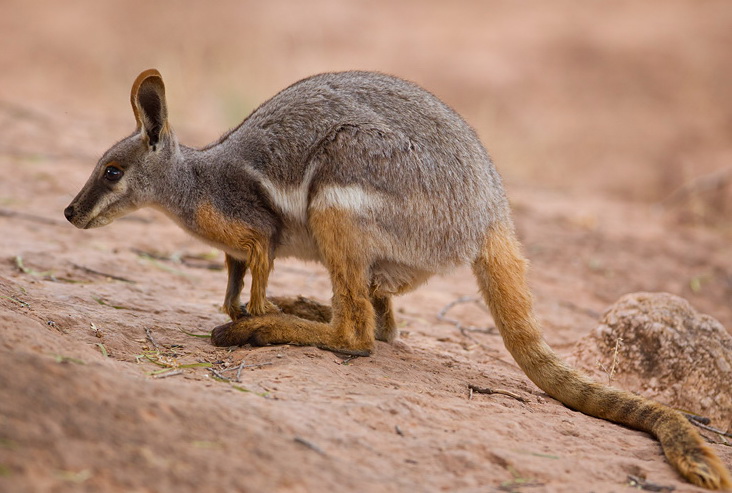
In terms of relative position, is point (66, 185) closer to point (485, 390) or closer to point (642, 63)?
point (485, 390)

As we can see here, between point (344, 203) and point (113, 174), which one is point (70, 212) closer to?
point (113, 174)

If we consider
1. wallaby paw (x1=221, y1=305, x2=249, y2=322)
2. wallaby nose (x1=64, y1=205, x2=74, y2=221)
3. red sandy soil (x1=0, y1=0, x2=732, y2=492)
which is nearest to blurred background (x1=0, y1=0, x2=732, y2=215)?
red sandy soil (x1=0, y1=0, x2=732, y2=492)

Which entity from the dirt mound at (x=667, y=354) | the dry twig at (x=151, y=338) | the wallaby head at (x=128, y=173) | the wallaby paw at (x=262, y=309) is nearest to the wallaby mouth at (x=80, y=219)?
the wallaby head at (x=128, y=173)

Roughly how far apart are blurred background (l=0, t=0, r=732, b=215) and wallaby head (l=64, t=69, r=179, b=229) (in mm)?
6760

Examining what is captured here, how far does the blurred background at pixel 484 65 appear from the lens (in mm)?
13438

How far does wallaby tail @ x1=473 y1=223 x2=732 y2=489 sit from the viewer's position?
12.8 ft

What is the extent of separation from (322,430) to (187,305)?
2.31 m

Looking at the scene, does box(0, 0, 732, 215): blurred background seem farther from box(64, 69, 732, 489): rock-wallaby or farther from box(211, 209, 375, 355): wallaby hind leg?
box(211, 209, 375, 355): wallaby hind leg

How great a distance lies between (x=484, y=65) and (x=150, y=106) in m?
12.1

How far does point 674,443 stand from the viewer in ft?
→ 11.6

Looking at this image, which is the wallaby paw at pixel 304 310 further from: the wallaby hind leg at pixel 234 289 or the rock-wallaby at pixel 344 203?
the wallaby hind leg at pixel 234 289

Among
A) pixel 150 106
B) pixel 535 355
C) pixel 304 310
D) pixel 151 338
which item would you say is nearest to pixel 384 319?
pixel 304 310

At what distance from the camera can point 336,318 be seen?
4371 mm

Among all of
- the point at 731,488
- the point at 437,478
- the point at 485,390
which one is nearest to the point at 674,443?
the point at 731,488
